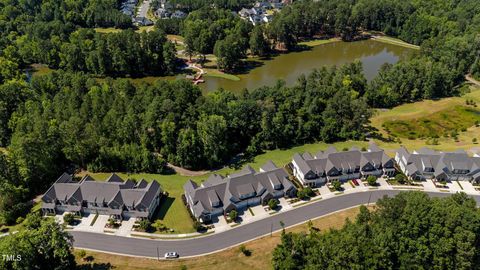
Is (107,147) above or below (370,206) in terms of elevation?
above

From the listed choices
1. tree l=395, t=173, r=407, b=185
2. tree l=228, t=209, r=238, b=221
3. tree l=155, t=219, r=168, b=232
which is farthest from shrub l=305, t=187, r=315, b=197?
tree l=155, t=219, r=168, b=232

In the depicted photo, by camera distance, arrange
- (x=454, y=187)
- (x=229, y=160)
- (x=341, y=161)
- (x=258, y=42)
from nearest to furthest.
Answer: (x=454, y=187), (x=341, y=161), (x=229, y=160), (x=258, y=42)

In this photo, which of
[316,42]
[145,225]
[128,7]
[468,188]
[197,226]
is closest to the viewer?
[145,225]

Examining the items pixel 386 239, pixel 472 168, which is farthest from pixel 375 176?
pixel 386 239

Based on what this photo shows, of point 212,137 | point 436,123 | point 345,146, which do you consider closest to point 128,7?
point 212,137

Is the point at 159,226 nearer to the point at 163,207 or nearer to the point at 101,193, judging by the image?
the point at 163,207

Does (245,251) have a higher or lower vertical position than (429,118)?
lower

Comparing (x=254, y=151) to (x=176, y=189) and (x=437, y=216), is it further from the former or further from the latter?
(x=437, y=216)
